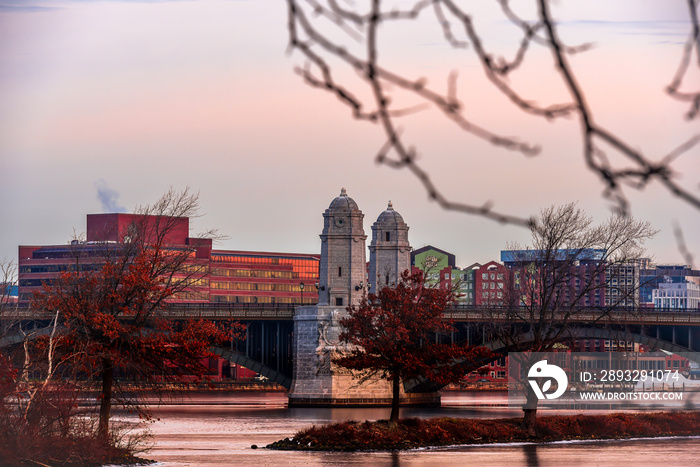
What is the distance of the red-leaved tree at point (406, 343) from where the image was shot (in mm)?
57625

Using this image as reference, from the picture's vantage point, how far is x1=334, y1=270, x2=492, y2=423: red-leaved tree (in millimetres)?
57625

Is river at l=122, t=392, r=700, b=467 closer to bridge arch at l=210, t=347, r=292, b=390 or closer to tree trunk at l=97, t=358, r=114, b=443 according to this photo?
tree trunk at l=97, t=358, r=114, b=443

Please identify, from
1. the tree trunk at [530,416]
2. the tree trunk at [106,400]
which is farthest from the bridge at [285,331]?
the tree trunk at [106,400]

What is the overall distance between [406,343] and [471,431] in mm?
5917

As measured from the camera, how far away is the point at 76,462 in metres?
34.1

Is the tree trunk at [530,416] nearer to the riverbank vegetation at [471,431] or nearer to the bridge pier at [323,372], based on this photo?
the riverbank vegetation at [471,431]

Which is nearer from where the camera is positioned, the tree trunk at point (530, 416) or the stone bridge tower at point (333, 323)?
the tree trunk at point (530, 416)

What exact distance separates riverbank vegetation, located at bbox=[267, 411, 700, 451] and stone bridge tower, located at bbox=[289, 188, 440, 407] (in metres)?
42.3

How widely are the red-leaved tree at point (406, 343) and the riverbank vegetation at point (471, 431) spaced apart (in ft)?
7.06

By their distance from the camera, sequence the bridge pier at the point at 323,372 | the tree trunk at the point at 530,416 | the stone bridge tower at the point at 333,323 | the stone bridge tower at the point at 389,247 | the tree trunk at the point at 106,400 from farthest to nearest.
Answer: the stone bridge tower at the point at 389,247 → the stone bridge tower at the point at 333,323 → the bridge pier at the point at 323,372 → the tree trunk at the point at 530,416 → the tree trunk at the point at 106,400

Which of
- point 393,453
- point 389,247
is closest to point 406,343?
point 393,453

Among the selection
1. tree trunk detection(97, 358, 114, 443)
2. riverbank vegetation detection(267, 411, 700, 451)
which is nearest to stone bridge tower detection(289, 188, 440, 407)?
riverbank vegetation detection(267, 411, 700, 451)

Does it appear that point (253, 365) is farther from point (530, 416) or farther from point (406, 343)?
point (530, 416)

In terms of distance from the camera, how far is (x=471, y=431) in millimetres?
56625
